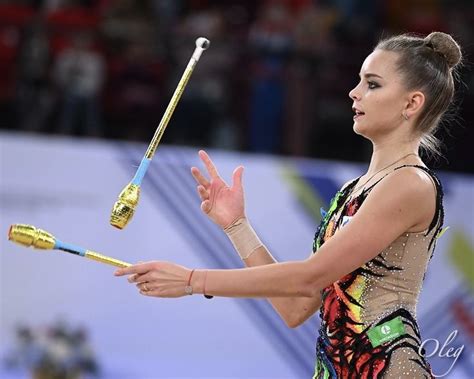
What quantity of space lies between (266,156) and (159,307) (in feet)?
3.61

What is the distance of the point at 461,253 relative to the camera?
5852mm


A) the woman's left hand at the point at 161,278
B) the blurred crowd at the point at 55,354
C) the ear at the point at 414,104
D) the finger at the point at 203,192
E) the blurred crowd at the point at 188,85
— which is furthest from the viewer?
the blurred crowd at the point at 188,85

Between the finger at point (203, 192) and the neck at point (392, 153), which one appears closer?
the neck at point (392, 153)

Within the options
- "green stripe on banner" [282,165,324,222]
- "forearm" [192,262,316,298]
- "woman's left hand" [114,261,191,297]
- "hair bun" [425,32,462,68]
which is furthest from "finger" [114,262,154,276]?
"green stripe on banner" [282,165,324,222]

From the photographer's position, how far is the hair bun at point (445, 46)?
8.09 ft

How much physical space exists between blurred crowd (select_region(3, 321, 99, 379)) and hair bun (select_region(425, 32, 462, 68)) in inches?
148

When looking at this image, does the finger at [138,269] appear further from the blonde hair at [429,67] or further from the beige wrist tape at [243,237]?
the blonde hair at [429,67]

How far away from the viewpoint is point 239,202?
2.66m

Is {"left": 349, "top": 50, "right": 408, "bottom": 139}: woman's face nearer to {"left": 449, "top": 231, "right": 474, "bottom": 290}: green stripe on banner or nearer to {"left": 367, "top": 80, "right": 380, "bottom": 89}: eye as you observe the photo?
{"left": 367, "top": 80, "right": 380, "bottom": 89}: eye

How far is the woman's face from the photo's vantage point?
8.01ft

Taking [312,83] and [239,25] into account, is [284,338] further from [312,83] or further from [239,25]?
[239,25]

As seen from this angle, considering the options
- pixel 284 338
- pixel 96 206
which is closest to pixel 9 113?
pixel 96 206

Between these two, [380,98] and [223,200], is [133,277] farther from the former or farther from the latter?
[380,98]

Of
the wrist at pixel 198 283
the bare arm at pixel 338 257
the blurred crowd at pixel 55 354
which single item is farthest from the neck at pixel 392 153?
the blurred crowd at pixel 55 354
